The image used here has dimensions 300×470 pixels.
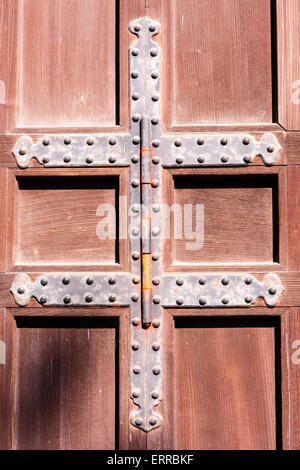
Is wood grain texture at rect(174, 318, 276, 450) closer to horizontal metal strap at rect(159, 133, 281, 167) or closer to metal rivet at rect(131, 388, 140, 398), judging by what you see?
metal rivet at rect(131, 388, 140, 398)

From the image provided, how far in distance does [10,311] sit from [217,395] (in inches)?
18.0

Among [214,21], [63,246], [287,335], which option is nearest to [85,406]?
[63,246]

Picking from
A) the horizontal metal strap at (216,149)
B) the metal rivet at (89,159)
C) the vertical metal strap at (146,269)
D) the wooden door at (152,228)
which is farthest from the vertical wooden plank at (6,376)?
the horizontal metal strap at (216,149)

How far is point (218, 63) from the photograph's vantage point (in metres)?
0.97

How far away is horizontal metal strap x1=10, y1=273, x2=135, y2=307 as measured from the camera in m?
0.94

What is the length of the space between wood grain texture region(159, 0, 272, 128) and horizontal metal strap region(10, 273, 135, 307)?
347 millimetres

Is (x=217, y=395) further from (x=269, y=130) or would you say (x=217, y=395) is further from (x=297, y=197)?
(x=269, y=130)

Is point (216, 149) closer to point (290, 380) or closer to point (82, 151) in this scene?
point (82, 151)

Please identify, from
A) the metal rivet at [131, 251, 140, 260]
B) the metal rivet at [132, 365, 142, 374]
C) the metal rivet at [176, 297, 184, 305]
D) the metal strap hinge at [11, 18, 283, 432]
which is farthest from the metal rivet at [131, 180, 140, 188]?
the metal rivet at [132, 365, 142, 374]

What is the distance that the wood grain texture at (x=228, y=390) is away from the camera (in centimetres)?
95

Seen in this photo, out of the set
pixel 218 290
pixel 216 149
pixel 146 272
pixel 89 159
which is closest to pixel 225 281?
pixel 218 290

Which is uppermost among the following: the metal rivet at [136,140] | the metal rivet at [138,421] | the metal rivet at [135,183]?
the metal rivet at [136,140]

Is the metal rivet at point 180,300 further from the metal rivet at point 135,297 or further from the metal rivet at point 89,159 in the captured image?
the metal rivet at point 89,159

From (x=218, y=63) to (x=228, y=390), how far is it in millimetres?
676
